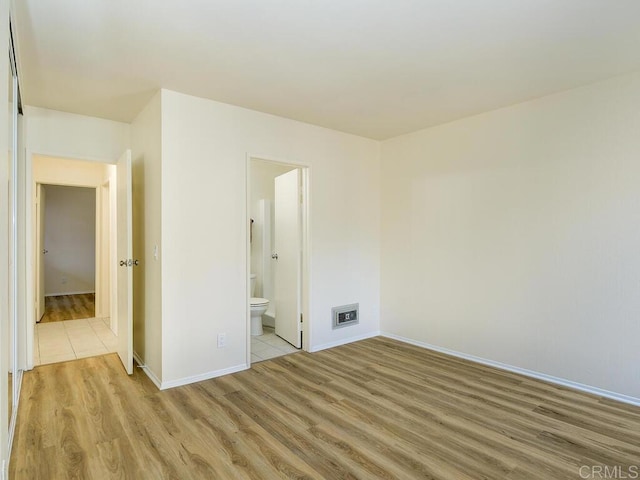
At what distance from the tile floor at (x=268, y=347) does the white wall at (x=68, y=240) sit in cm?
564

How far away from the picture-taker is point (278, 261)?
4426 mm

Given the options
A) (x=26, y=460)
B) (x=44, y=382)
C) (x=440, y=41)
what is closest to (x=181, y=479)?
(x=26, y=460)

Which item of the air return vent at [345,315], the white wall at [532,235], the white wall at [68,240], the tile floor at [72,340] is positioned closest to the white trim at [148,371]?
the tile floor at [72,340]

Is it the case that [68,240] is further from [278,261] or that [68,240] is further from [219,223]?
[219,223]

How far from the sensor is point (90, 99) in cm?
314

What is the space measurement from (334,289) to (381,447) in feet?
6.84

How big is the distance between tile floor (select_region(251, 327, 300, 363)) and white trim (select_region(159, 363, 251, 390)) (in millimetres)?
245

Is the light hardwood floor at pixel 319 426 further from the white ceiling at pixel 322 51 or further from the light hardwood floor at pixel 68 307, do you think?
the light hardwood floor at pixel 68 307

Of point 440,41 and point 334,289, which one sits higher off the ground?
point 440,41

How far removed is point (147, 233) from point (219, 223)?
2.23ft

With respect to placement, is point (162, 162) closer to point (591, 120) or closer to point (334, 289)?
point (334, 289)

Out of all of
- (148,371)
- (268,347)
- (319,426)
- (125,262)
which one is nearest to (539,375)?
(319,426)

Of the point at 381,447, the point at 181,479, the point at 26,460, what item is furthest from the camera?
the point at 381,447

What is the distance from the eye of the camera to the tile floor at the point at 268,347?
3.74 metres
